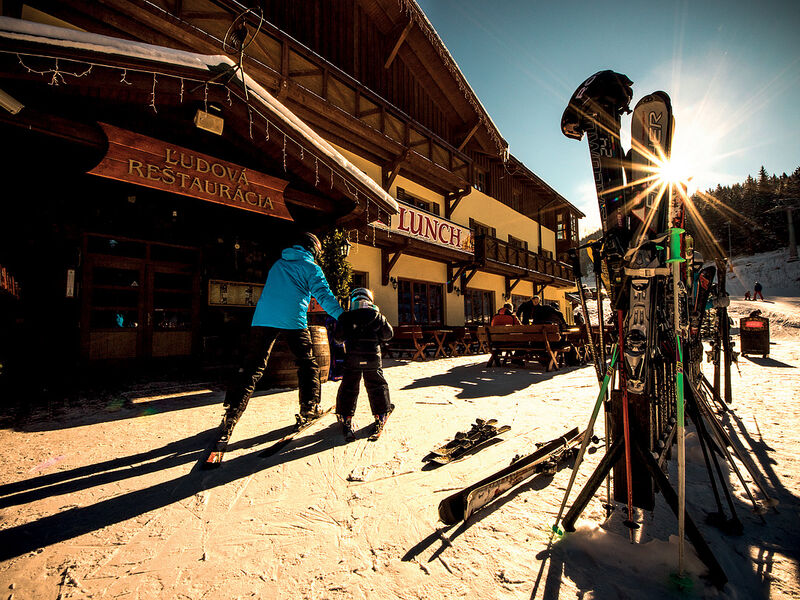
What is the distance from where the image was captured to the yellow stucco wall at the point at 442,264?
37.5 feet

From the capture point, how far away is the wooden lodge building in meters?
3.75

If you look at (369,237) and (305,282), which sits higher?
(369,237)

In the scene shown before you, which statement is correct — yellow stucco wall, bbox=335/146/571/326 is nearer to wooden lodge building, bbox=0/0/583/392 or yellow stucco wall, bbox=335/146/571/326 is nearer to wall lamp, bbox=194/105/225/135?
wooden lodge building, bbox=0/0/583/392

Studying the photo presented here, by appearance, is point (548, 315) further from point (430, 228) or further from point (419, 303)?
point (419, 303)

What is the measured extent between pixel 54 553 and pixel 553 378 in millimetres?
6634

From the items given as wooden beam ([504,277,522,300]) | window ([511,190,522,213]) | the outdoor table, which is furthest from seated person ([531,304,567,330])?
window ([511,190,522,213])

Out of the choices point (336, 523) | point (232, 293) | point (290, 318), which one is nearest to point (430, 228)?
point (232, 293)

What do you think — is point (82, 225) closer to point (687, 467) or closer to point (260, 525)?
point (260, 525)

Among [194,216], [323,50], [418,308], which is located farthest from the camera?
[418,308]

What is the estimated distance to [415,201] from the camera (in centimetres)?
1372

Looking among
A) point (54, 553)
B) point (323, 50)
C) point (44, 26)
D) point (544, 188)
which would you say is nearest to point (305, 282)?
point (54, 553)

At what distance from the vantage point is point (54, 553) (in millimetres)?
1540

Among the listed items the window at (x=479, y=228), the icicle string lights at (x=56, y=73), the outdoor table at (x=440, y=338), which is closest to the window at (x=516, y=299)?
the window at (x=479, y=228)

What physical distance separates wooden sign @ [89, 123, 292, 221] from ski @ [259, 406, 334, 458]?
3.34 metres
